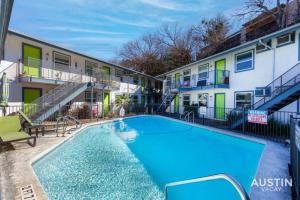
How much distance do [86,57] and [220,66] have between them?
12.5 meters

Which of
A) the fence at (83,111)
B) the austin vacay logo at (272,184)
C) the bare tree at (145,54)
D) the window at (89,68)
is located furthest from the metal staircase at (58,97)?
the bare tree at (145,54)

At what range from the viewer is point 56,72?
54.6 feet

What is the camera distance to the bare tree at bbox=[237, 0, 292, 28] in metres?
19.4

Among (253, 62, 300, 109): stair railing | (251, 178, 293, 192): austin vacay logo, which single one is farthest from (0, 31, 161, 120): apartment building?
(253, 62, 300, 109): stair railing

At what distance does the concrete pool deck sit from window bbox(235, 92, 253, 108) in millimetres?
6345

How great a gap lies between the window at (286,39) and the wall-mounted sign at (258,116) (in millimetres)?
5097

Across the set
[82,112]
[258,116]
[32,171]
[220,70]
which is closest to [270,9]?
[220,70]

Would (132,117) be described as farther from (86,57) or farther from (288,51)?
(288,51)

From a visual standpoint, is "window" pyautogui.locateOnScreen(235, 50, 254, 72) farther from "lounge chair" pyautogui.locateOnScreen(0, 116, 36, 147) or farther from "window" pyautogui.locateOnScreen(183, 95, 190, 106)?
"lounge chair" pyautogui.locateOnScreen(0, 116, 36, 147)

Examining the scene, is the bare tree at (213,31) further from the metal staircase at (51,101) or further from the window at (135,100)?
the metal staircase at (51,101)

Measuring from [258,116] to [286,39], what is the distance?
551cm

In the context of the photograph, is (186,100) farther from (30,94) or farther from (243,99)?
(30,94)

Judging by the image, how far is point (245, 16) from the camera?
73.0 ft

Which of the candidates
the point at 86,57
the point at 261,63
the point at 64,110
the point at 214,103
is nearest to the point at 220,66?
the point at 214,103
